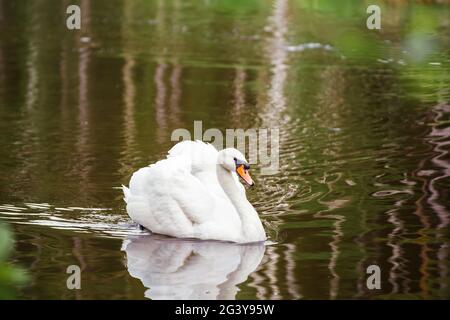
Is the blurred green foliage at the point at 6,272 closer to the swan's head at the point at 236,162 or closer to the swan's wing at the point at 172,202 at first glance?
the swan's wing at the point at 172,202

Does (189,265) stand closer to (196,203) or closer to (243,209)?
(196,203)

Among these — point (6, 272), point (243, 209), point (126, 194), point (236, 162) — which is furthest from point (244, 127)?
point (6, 272)

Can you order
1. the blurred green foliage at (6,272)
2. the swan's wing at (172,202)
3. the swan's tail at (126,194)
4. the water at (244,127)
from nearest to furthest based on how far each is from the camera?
the blurred green foliage at (6,272)
the water at (244,127)
the swan's wing at (172,202)
the swan's tail at (126,194)

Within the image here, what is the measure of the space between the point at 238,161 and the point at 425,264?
6.46 ft

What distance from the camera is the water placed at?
29.8 feet

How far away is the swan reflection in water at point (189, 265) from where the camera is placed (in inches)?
335

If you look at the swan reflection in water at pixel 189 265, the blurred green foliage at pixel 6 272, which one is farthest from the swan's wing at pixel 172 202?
the blurred green foliage at pixel 6 272

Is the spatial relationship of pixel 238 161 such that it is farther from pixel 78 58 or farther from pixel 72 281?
pixel 78 58

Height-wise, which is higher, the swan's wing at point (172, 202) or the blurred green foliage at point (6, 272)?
the blurred green foliage at point (6, 272)

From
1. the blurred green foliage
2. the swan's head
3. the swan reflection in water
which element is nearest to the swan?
the swan's head

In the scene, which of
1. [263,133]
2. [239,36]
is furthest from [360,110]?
[239,36]

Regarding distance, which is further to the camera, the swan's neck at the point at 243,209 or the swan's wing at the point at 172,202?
the swan's wing at the point at 172,202

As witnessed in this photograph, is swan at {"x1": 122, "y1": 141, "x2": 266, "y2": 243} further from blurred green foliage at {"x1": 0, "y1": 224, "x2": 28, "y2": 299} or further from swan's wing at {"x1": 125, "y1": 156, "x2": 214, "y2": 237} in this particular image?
blurred green foliage at {"x1": 0, "y1": 224, "x2": 28, "y2": 299}

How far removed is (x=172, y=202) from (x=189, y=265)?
0.92 metres
